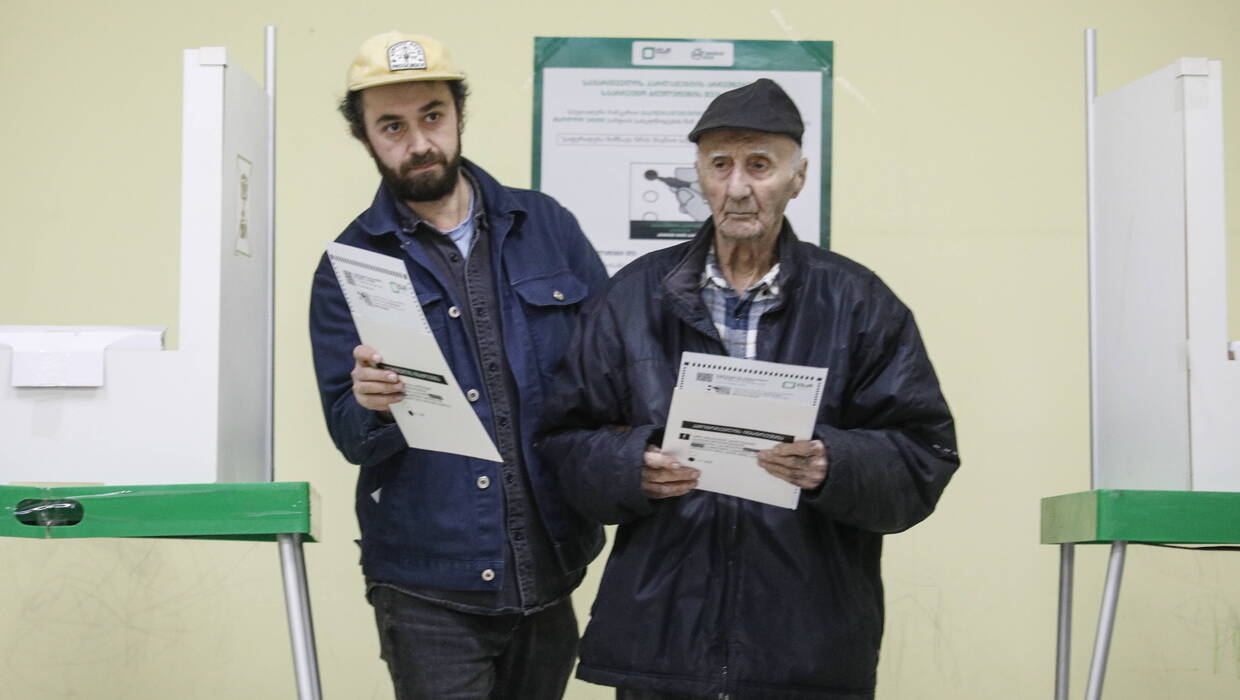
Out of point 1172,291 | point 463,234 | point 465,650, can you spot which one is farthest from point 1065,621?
point 463,234

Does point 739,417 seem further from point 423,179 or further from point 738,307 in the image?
point 423,179

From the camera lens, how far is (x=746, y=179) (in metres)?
2.20

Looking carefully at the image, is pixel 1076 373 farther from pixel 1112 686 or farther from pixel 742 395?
pixel 742 395

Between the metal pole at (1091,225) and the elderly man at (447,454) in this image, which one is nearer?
the elderly man at (447,454)

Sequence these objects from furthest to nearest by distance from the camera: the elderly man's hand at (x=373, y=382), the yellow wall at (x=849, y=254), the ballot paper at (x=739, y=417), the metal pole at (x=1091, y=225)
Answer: the yellow wall at (x=849, y=254)
the metal pole at (x=1091, y=225)
the elderly man's hand at (x=373, y=382)
the ballot paper at (x=739, y=417)

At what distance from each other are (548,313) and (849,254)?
1.62m

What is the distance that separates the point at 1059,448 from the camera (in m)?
3.88

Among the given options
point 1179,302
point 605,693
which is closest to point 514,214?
point 1179,302

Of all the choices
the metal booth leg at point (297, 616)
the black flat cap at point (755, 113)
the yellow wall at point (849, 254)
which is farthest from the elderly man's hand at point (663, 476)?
the yellow wall at point (849, 254)

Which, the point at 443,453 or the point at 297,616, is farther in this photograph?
the point at 443,453

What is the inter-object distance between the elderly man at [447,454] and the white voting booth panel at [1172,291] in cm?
106

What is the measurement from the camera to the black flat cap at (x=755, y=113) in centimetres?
217

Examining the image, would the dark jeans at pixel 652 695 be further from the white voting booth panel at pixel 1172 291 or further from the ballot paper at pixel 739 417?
the white voting booth panel at pixel 1172 291

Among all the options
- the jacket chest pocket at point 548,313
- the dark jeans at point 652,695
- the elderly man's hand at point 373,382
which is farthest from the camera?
the jacket chest pocket at point 548,313
